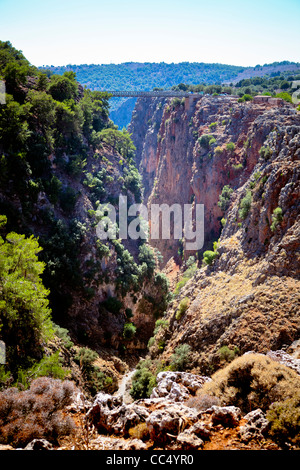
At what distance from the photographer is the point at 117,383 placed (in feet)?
90.3

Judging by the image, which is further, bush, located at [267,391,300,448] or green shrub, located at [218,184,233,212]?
green shrub, located at [218,184,233,212]

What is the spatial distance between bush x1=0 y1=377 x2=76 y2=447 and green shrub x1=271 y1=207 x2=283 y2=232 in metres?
17.3

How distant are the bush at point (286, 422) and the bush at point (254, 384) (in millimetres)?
795

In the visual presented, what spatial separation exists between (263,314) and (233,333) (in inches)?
85.7

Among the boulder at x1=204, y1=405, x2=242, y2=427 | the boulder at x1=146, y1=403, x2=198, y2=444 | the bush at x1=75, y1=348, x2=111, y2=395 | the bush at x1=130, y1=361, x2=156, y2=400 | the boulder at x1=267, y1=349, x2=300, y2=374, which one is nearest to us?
the boulder at x1=146, y1=403, x2=198, y2=444

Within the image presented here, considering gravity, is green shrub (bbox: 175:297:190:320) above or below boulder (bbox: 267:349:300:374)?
below

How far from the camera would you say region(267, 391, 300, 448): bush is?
8531 millimetres

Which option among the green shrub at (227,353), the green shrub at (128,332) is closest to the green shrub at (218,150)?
the green shrub at (128,332)

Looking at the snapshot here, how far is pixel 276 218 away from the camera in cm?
2150

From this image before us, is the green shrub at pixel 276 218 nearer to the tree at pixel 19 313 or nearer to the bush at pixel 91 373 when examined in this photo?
the tree at pixel 19 313

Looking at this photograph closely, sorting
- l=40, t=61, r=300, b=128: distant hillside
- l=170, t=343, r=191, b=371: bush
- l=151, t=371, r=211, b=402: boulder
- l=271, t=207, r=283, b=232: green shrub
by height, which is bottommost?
l=170, t=343, r=191, b=371: bush

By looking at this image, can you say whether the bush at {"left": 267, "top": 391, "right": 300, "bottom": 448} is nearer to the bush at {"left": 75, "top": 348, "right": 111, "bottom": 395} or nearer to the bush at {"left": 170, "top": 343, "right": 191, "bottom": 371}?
the bush at {"left": 170, "top": 343, "right": 191, "bottom": 371}

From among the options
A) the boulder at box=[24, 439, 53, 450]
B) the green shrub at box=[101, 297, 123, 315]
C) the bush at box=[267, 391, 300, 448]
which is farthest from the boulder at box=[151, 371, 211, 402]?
the green shrub at box=[101, 297, 123, 315]
